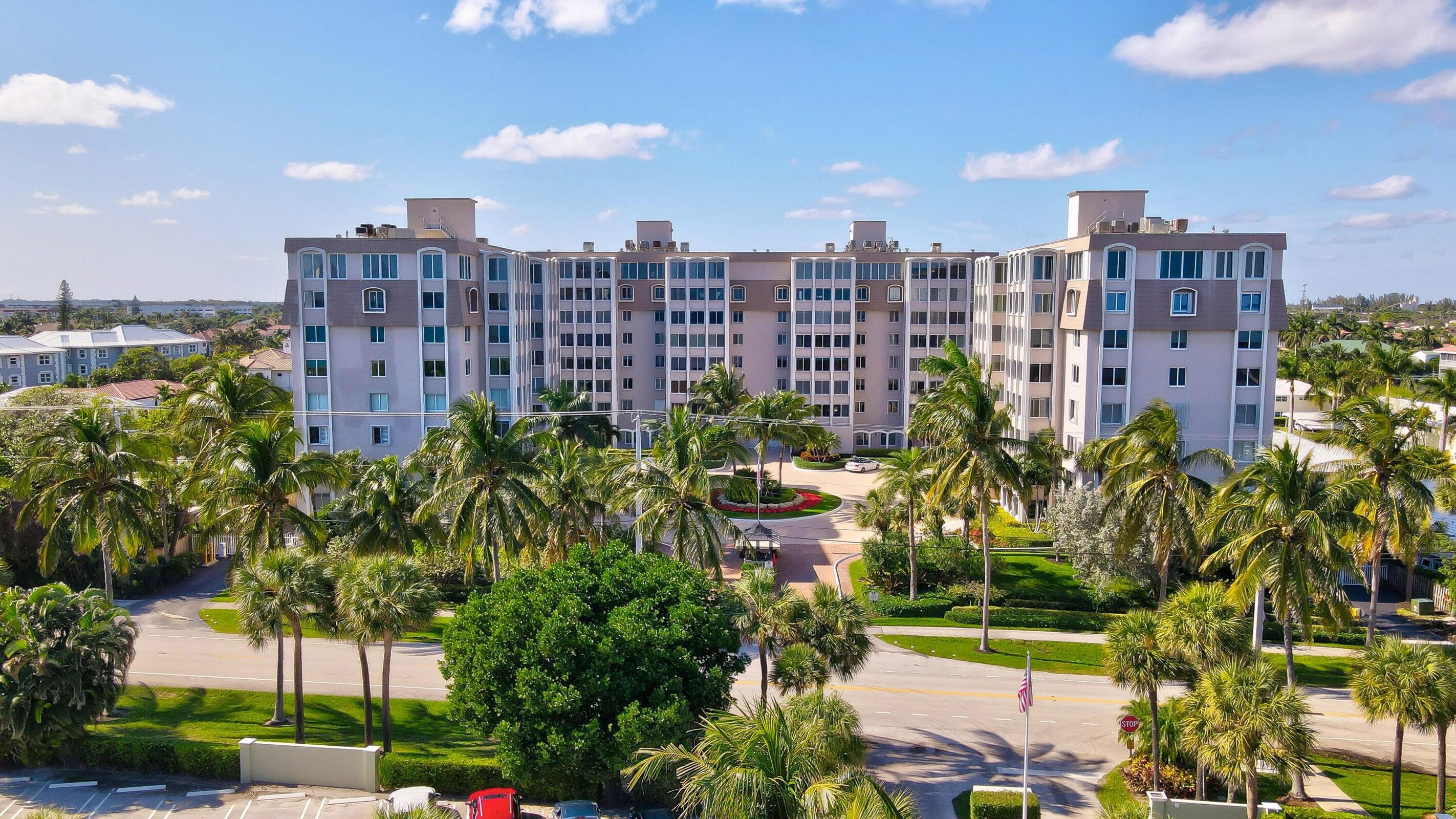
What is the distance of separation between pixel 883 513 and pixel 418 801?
28786 millimetres

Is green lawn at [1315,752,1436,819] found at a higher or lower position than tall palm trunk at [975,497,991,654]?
lower

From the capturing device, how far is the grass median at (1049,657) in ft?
123

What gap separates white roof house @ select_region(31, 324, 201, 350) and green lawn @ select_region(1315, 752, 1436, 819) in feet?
501

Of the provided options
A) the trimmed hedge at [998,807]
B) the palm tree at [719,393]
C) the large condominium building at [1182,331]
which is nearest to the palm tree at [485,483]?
the trimmed hedge at [998,807]

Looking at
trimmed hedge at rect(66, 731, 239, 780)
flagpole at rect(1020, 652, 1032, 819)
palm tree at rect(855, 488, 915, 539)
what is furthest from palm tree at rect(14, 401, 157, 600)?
flagpole at rect(1020, 652, 1032, 819)

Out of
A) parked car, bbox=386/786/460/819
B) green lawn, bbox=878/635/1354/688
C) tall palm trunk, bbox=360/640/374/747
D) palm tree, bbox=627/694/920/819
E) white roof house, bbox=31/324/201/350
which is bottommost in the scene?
green lawn, bbox=878/635/1354/688

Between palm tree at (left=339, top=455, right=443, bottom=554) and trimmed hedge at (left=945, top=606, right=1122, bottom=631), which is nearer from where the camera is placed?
palm tree at (left=339, top=455, right=443, bottom=554)

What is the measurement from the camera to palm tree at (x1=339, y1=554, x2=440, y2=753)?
88.0 feet

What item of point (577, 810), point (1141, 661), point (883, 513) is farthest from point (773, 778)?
point (883, 513)

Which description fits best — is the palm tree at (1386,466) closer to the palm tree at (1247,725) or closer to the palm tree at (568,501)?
the palm tree at (1247,725)

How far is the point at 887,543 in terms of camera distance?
156 feet

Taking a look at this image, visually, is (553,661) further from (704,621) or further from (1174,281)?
(1174,281)

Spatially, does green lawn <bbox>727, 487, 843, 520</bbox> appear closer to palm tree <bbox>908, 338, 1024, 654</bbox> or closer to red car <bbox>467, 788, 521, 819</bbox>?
palm tree <bbox>908, 338, 1024, 654</bbox>

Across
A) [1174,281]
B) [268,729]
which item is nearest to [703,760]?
[268,729]
